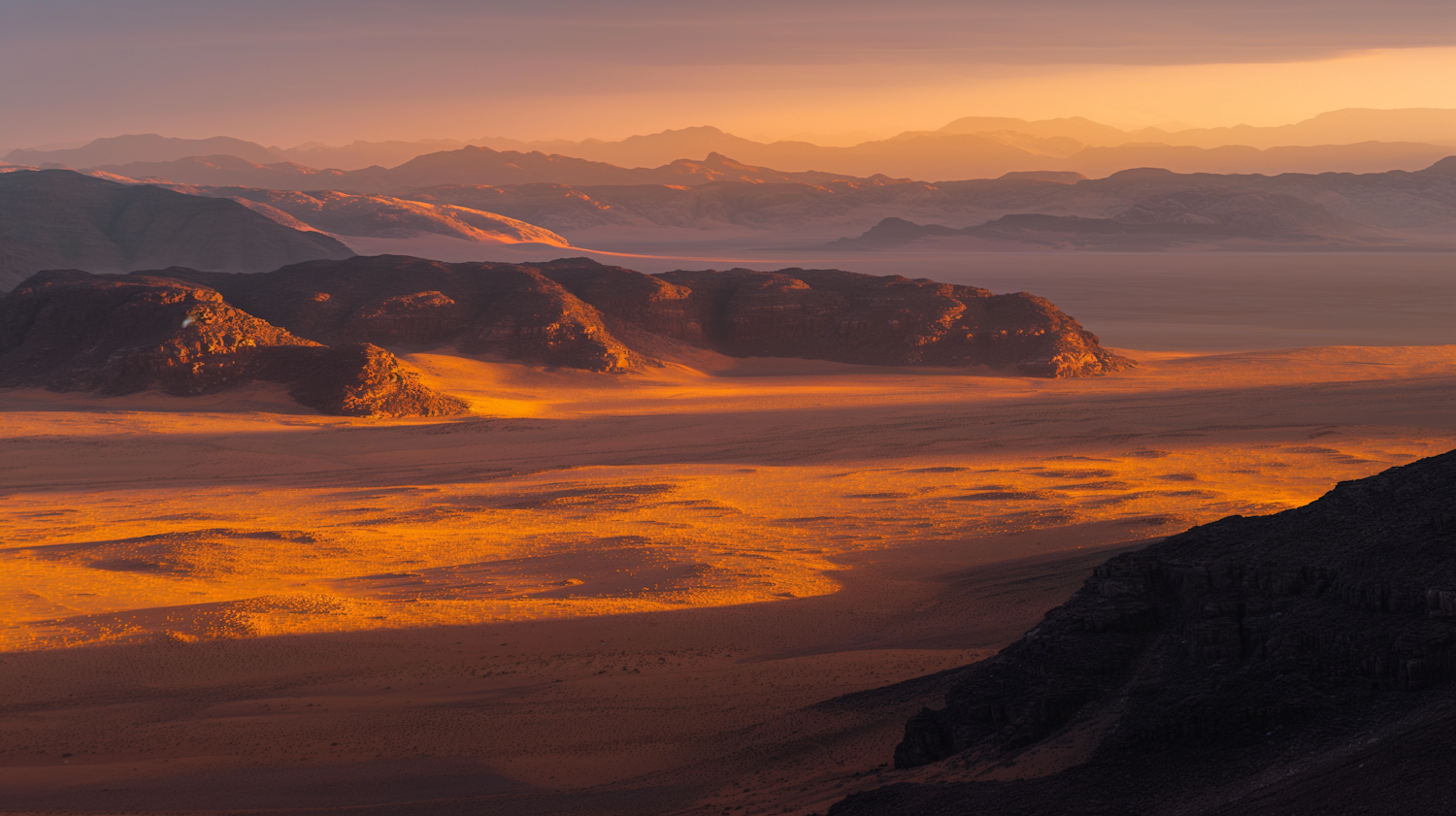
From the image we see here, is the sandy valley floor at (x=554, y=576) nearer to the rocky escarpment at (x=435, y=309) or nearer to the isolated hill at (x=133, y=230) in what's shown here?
the rocky escarpment at (x=435, y=309)

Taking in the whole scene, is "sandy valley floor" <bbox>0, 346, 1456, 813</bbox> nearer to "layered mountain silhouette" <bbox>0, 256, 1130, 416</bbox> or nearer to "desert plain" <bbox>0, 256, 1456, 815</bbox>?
"desert plain" <bbox>0, 256, 1456, 815</bbox>

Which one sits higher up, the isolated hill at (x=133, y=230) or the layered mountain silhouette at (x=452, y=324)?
the isolated hill at (x=133, y=230)

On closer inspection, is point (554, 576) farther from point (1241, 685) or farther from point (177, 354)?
point (177, 354)

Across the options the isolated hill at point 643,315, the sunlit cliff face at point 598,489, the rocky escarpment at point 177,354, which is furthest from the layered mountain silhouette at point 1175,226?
the rocky escarpment at point 177,354

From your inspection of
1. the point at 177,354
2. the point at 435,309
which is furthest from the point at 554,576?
the point at 435,309

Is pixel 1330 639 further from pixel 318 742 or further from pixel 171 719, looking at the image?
pixel 171 719

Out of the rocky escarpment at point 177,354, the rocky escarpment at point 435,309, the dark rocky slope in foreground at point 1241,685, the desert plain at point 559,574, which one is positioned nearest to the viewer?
the dark rocky slope in foreground at point 1241,685

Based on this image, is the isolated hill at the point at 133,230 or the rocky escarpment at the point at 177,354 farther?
the isolated hill at the point at 133,230
